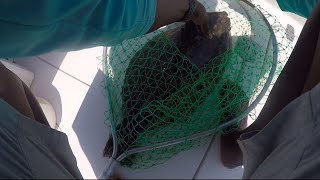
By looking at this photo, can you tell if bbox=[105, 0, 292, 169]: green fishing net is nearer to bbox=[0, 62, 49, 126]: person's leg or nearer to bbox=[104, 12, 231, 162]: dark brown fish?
bbox=[104, 12, 231, 162]: dark brown fish

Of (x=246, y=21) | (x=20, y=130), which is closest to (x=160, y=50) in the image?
(x=246, y=21)

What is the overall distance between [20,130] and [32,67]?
0.90m

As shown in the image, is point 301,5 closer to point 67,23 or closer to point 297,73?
point 297,73

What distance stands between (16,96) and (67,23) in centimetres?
42

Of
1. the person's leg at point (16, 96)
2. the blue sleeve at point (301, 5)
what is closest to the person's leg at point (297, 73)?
the blue sleeve at point (301, 5)

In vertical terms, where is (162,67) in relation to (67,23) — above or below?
below

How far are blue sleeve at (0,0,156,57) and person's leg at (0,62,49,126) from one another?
29cm

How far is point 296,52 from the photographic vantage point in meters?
1.13

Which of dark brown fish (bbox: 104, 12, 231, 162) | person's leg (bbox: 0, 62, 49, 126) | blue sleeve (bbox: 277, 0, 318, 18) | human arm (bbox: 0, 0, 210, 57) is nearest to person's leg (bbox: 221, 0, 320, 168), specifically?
blue sleeve (bbox: 277, 0, 318, 18)


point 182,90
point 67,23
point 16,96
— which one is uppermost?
point 67,23

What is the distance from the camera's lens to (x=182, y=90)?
1.28m

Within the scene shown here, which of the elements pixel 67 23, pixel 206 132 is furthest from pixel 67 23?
pixel 206 132

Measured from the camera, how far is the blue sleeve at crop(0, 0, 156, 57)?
65 cm

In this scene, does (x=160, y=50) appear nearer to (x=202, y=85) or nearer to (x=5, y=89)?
(x=202, y=85)
